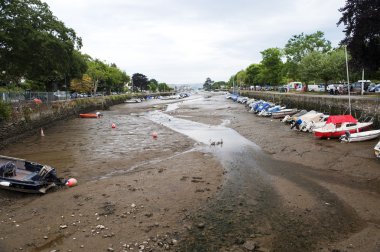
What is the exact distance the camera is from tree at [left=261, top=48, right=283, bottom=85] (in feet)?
262

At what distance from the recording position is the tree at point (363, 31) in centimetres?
2191

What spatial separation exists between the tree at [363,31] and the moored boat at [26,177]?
73.3 ft

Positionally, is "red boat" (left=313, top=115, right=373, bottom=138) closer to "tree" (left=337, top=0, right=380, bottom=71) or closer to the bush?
"tree" (left=337, top=0, right=380, bottom=71)

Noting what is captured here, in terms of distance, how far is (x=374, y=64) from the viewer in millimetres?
24562

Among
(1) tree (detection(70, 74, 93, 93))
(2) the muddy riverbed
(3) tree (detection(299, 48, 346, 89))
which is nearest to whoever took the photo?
(2) the muddy riverbed

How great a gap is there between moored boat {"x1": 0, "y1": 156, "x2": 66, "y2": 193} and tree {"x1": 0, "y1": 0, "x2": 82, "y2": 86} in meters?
18.1

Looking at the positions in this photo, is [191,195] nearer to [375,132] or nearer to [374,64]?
[375,132]

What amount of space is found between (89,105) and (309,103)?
39413mm

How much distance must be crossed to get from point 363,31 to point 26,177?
76.6ft

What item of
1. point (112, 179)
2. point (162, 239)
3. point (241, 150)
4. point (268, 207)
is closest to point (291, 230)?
point (268, 207)

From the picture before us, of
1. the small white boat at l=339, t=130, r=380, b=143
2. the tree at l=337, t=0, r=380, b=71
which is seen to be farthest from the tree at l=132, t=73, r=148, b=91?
the small white boat at l=339, t=130, r=380, b=143

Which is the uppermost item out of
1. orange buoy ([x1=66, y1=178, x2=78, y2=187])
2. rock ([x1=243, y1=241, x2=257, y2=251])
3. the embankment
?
the embankment

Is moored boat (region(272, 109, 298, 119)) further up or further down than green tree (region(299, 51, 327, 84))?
further down

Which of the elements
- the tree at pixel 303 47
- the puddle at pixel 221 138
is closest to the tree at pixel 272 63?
the tree at pixel 303 47
